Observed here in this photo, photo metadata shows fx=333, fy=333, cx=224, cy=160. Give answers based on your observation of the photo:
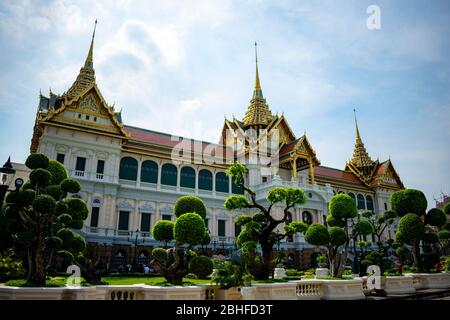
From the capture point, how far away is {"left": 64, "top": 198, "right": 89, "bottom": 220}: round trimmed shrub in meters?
11.8

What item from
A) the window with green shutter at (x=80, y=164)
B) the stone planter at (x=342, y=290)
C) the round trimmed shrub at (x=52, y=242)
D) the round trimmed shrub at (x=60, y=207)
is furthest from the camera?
the window with green shutter at (x=80, y=164)

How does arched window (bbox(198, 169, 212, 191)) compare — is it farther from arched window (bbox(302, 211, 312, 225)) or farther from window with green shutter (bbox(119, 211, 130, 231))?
arched window (bbox(302, 211, 312, 225))

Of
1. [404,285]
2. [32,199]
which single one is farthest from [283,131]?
[32,199]

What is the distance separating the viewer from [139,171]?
1131 inches

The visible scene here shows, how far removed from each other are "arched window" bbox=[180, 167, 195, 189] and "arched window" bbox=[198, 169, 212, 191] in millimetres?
720

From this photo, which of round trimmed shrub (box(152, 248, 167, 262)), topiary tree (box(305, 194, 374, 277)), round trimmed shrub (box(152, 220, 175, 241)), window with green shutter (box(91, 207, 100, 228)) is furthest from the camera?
window with green shutter (box(91, 207, 100, 228))

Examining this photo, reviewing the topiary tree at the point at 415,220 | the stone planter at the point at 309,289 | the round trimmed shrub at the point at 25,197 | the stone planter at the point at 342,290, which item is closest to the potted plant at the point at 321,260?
the topiary tree at the point at 415,220

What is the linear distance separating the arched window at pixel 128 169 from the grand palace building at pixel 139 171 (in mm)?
17

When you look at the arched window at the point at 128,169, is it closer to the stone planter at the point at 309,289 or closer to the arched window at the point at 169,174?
the arched window at the point at 169,174

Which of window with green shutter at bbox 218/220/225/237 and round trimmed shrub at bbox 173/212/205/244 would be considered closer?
round trimmed shrub at bbox 173/212/205/244

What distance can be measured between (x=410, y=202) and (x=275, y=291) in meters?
10.7

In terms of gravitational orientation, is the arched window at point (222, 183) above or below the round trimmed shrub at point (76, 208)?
above

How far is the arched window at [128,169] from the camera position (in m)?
27.9

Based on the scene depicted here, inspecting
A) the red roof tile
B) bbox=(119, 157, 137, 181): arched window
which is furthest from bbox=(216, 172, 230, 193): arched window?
the red roof tile
